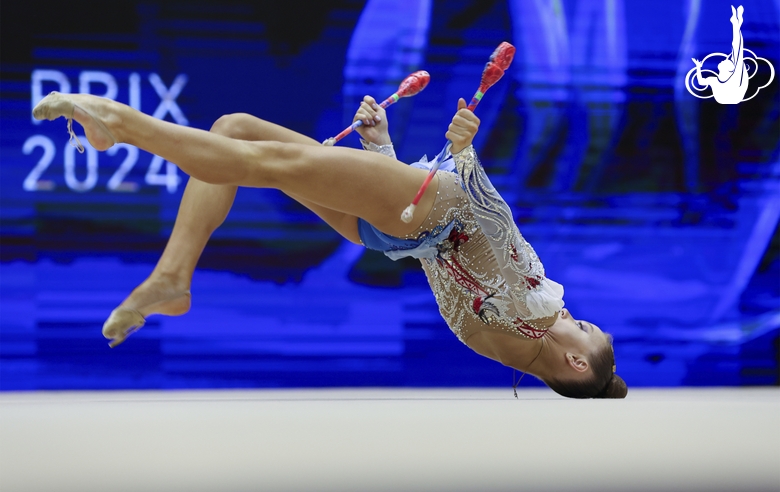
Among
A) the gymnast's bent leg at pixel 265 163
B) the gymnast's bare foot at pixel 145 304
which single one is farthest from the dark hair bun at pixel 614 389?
the gymnast's bare foot at pixel 145 304

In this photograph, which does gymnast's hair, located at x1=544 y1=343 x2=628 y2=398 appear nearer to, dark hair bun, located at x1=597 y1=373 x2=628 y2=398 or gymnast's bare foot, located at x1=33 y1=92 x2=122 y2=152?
dark hair bun, located at x1=597 y1=373 x2=628 y2=398

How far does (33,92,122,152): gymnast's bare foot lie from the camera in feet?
5.00

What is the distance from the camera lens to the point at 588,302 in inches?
140

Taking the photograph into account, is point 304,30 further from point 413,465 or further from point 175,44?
point 413,465

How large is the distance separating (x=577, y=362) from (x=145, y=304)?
1153 millimetres

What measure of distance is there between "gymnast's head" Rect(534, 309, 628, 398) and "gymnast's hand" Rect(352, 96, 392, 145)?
0.73 metres

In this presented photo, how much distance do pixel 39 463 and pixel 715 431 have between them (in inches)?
47.7

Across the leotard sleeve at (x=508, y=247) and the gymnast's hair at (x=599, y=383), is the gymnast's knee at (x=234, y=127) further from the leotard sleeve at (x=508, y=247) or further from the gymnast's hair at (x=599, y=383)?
the gymnast's hair at (x=599, y=383)

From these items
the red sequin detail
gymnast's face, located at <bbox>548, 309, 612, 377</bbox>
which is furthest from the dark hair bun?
the red sequin detail

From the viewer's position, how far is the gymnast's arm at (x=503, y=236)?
1779mm

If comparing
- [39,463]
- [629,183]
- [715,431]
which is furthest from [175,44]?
[715,431]

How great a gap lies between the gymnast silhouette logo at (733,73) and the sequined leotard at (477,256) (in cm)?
211

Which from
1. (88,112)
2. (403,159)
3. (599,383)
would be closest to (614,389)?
(599,383)

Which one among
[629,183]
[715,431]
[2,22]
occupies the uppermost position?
[2,22]
